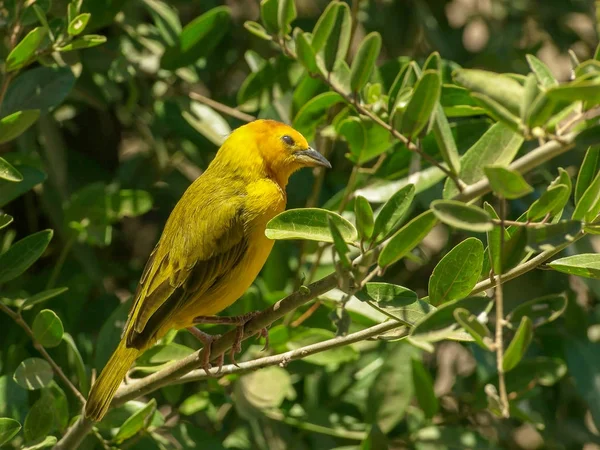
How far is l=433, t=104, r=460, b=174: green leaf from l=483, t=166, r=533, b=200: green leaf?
301 mm

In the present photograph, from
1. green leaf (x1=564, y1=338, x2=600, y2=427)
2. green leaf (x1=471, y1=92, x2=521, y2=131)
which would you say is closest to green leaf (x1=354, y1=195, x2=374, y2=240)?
green leaf (x1=471, y1=92, x2=521, y2=131)

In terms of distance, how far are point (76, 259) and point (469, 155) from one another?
2.40 metres

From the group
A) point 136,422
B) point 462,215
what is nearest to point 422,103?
point 462,215

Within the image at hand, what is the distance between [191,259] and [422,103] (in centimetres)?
141

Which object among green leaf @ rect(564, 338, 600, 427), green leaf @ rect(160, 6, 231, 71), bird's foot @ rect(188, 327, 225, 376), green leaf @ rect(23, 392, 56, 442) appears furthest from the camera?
green leaf @ rect(160, 6, 231, 71)

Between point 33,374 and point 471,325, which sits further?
point 33,374

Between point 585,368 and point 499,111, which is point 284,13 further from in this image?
point 585,368

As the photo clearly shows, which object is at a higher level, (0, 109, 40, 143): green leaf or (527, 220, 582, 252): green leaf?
(0, 109, 40, 143): green leaf

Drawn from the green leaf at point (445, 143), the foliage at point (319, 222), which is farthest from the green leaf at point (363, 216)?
the green leaf at point (445, 143)

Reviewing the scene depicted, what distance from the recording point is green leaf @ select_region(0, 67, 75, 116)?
3.39 metres

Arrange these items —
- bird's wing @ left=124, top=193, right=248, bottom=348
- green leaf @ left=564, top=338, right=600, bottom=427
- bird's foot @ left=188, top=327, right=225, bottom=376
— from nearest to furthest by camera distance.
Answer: bird's foot @ left=188, top=327, right=225, bottom=376, bird's wing @ left=124, top=193, right=248, bottom=348, green leaf @ left=564, top=338, right=600, bottom=427

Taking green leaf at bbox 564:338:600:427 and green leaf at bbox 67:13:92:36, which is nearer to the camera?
green leaf at bbox 67:13:92:36

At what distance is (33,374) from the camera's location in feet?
9.89

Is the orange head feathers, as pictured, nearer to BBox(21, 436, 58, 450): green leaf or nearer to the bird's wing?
the bird's wing
